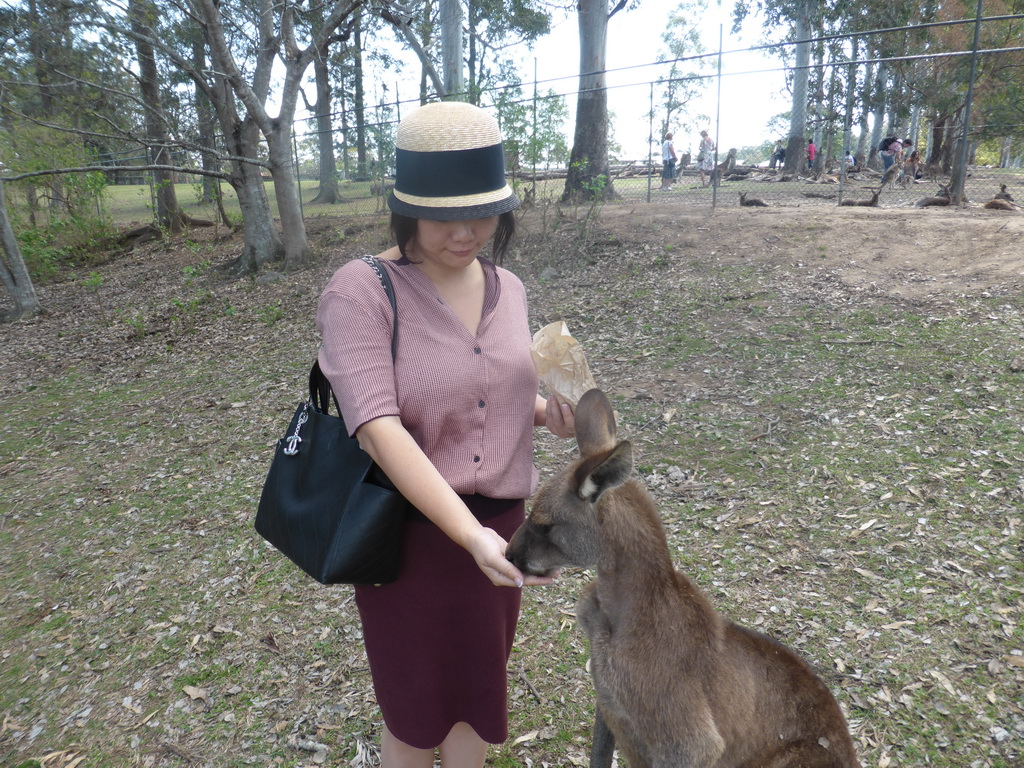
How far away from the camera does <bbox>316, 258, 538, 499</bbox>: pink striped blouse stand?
1656mm

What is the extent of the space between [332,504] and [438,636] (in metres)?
0.50

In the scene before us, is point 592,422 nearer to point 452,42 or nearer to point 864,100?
point 452,42

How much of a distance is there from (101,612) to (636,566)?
11.0 feet

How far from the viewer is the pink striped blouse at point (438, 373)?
1.66m

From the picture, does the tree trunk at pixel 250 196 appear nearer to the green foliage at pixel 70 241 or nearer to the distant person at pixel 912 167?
the green foliage at pixel 70 241

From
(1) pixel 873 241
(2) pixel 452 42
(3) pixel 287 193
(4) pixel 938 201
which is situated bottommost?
(1) pixel 873 241

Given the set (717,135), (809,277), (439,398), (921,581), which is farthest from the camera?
(717,135)

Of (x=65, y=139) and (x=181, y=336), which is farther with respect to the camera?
(x=65, y=139)

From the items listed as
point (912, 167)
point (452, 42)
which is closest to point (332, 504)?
point (452, 42)

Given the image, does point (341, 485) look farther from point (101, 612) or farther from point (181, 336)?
point (181, 336)

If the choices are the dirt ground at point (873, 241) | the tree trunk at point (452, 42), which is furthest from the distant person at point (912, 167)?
the tree trunk at point (452, 42)

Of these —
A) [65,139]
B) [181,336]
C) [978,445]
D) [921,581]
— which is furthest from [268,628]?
[65,139]

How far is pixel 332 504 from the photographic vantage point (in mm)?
1750

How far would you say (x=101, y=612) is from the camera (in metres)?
3.90
